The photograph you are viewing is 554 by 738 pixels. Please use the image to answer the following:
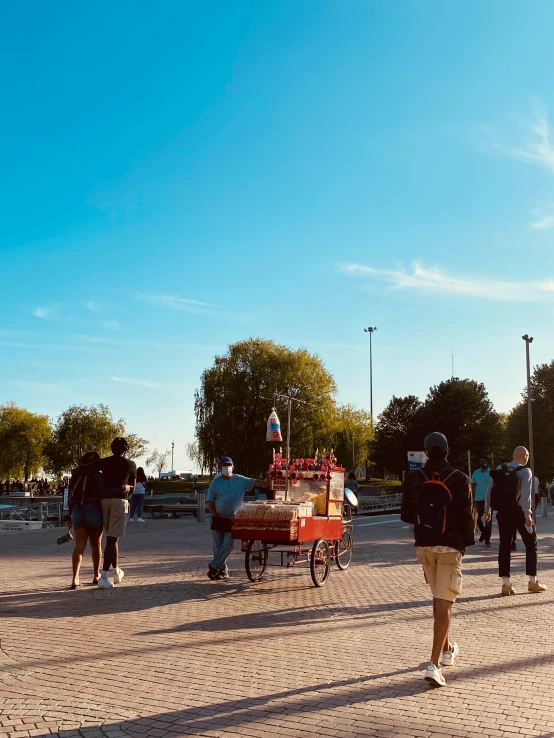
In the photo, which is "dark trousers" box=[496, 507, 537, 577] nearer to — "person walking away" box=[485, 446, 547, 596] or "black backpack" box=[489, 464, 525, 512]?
"person walking away" box=[485, 446, 547, 596]

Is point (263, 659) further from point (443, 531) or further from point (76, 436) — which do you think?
point (76, 436)

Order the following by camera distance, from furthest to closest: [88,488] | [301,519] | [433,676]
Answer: [88,488] < [301,519] < [433,676]

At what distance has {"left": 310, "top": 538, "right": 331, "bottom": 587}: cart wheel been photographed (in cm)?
1076

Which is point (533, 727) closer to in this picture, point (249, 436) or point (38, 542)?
point (38, 542)

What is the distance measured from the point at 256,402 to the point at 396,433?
68.8 ft

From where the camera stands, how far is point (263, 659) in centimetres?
671

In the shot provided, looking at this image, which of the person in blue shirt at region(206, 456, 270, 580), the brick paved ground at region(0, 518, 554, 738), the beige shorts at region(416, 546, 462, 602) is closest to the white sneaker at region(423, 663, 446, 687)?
the brick paved ground at region(0, 518, 554, 738)

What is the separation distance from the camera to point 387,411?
7006cm

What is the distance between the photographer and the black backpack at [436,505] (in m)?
6.00

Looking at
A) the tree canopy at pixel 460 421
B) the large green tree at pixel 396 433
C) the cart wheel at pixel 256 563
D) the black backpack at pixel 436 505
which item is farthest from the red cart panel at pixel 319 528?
the large green tree at pixel 396 433

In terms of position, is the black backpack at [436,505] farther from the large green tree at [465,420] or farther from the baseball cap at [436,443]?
the large green tree at [465,420]

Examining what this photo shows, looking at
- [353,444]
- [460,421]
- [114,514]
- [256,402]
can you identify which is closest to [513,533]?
[114,514]

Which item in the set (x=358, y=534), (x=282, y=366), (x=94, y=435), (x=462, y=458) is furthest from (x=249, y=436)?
(x=94, y=435)

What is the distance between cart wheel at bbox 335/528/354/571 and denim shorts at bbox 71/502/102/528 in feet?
12.4
